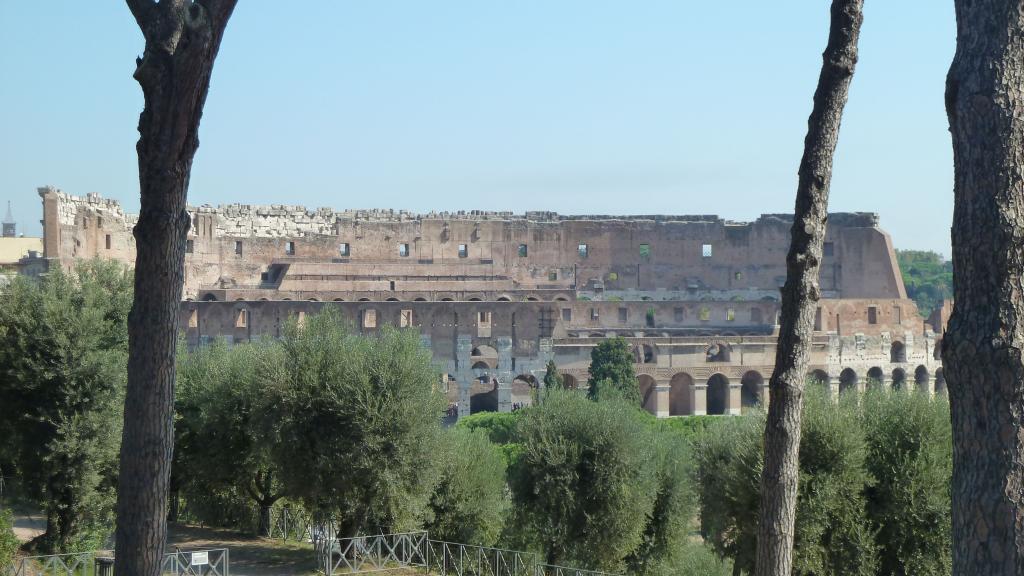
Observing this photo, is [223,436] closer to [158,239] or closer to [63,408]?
[63,408]

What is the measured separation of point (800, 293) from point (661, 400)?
29912 millimetres

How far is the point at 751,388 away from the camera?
37.8 meters

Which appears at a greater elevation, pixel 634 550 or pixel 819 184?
pixel 819 184

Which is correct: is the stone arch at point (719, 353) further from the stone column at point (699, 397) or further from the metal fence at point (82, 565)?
the metal fence at point (82, 565)

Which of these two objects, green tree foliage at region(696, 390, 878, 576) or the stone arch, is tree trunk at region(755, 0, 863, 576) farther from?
the stone arch

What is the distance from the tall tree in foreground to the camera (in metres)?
4.74

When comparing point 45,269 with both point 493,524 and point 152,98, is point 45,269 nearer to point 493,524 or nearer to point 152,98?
point 493,524

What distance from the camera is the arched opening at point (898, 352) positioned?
4109 cm

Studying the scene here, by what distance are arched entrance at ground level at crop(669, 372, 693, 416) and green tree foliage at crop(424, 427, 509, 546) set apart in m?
19.2

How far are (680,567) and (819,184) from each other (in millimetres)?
12940

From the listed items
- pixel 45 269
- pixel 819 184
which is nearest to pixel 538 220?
pixel 45 269

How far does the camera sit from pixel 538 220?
147 feet

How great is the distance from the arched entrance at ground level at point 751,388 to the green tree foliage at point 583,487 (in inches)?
785

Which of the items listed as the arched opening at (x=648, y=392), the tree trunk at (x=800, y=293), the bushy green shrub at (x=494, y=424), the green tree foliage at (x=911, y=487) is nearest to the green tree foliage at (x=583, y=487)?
the green tree foliage at (x=911, y=487)
